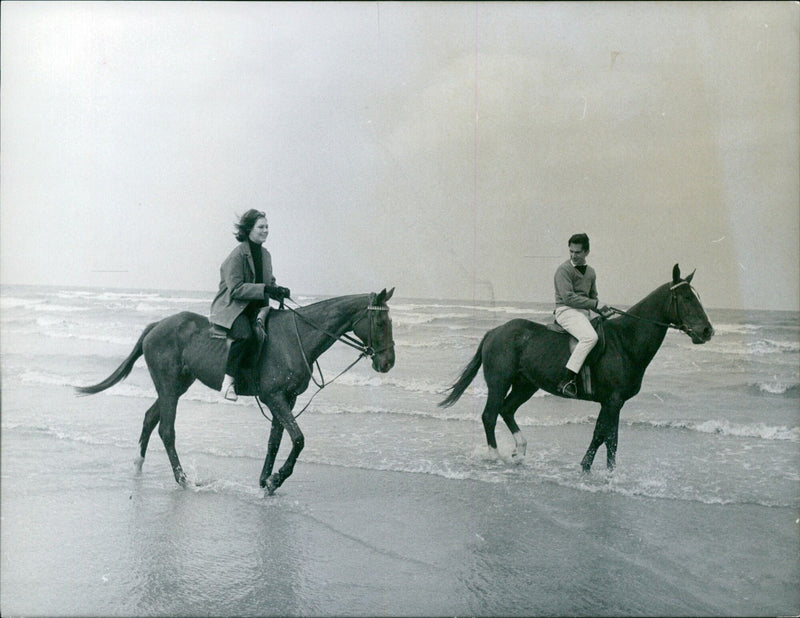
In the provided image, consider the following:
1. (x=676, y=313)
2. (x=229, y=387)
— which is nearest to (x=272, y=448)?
(x=229, y=387)

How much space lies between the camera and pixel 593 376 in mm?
4309

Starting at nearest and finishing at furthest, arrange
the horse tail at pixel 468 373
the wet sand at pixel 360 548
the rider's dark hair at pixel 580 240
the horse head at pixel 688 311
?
the wet sand at pixel 360 548, the horse head at pixel 688 311, the rider's dark hair at pixel 580 240, the horse tail at pixel 468 373

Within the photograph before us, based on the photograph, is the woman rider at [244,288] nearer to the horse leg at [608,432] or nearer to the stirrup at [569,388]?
the stirrup at [569,388]

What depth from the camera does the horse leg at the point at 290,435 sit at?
361cm

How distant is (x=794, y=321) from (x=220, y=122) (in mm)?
5719

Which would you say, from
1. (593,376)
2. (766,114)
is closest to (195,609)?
(593,376)

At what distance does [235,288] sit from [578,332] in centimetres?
242

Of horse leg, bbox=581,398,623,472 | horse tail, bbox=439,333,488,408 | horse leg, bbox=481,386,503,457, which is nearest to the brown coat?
horse tail, bbox=439,333,488,408

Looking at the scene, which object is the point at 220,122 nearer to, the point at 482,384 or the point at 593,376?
the point at 593,376

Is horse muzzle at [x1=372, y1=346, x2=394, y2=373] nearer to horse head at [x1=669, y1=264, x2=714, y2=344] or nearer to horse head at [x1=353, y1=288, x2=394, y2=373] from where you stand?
horse head at [x1=353, y1=288, x2=394, y2=373]

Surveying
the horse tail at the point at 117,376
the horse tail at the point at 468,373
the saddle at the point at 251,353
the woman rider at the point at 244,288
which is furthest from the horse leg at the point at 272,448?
the horse tail at the point at 468,373

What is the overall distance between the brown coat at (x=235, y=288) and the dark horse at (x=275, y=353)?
0.21m

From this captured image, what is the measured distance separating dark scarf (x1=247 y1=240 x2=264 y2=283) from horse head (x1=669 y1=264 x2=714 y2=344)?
8.99 feet

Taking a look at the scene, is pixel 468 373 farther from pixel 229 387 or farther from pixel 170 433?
pixel 170 433
